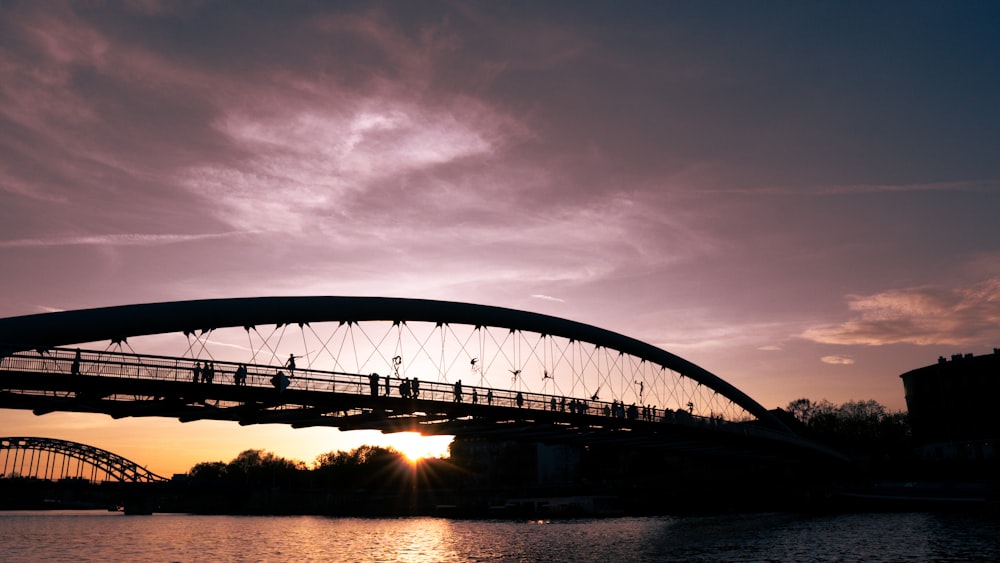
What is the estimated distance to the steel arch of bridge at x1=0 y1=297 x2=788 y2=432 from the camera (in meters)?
35.0

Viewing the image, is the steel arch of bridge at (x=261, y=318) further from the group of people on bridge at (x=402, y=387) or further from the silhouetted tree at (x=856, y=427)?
the silhouetted tree at (x=856, y=427)

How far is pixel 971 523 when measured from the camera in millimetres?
55156

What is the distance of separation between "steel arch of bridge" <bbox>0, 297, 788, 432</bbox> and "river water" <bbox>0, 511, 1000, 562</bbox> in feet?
49.3

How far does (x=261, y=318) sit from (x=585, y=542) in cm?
2607

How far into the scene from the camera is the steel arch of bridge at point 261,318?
115 feet

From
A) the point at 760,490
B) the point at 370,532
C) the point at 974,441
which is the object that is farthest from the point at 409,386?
the point at 974,441

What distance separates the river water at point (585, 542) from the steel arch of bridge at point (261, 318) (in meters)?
15.0

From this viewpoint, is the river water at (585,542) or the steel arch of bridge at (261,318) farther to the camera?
the river water at (585,542)

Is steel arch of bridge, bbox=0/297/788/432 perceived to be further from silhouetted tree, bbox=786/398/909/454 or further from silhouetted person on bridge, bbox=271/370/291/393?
silhouetted tree, bbox=786/398/909/454

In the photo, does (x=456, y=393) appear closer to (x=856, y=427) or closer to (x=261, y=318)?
(x=261, y=318)

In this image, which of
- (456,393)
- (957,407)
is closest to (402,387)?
(456,393)

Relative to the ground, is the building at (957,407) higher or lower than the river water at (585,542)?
higher

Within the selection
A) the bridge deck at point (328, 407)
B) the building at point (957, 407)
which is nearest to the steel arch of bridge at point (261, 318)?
the bridge deck at point (328, 407)

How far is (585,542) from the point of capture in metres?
52.5
